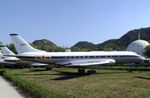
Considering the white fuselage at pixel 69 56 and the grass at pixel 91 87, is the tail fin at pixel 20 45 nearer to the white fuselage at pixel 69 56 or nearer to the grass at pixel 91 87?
the white fuselage at pixel 69 56

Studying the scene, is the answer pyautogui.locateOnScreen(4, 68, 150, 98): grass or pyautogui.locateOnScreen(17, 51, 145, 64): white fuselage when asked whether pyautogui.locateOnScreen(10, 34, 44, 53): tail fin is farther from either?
pyautogui.locateOnScreen(4, 68, 150, 98): grass

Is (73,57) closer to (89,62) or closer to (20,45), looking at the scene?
(89,62)

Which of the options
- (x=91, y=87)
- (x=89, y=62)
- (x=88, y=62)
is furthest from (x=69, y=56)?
(x=91, y=87)

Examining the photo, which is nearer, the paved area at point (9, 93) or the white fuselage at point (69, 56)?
the paved area at point (9, 93)

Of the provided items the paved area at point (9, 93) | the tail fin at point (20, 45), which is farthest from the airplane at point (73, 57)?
the paved area at point (9, 93)

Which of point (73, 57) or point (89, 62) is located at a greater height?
point (73, 57)

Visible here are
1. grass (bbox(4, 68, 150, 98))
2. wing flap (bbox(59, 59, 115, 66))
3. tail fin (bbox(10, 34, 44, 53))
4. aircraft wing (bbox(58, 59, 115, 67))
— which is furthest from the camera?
tail fin (bbox(10, 34, 44, 53))

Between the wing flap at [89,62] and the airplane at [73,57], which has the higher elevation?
the airplane at [73,57]

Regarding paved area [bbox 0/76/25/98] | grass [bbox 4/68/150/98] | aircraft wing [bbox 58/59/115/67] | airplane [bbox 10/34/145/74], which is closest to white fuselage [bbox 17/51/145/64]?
airplane [bbox 10/34/145/74]

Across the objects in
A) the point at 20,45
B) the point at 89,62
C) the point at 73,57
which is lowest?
the point at 89,62

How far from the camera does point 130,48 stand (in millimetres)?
133375

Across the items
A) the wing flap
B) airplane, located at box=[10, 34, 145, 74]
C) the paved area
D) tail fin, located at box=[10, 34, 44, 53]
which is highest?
tail fin, located at box=[10, 34, 44, 53]

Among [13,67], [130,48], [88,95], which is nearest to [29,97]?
[88,95]

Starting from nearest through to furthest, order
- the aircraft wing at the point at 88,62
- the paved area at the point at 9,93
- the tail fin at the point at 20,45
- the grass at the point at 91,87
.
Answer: the grass at the point at 91,87
the paved area at the point at 9,93
the aircraft wing at the point at 88,62
the tail fin at the point at 20,45
